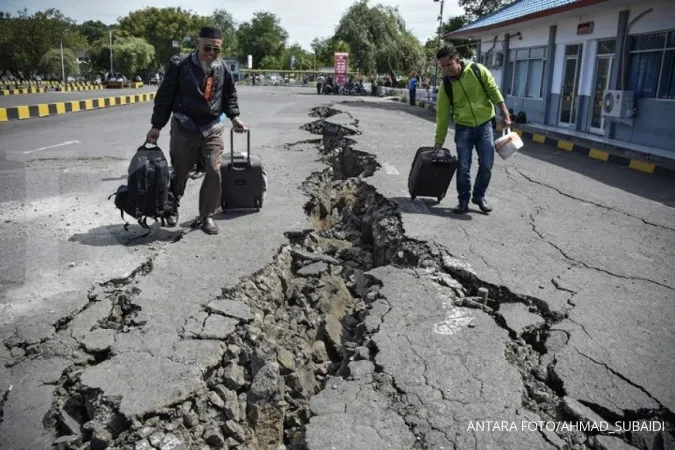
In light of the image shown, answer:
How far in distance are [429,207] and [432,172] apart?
0.39m

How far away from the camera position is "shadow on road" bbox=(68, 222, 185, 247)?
187 inches

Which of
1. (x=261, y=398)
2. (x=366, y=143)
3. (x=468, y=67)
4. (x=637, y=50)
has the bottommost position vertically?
(x=261, y=398)

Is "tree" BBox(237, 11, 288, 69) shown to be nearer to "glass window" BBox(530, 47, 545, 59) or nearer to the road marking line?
"glass window" BBox(530, 47, 545, 59)

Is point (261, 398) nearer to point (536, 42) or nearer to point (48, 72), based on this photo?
point (536, 42)

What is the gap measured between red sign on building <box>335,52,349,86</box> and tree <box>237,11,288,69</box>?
50.7m

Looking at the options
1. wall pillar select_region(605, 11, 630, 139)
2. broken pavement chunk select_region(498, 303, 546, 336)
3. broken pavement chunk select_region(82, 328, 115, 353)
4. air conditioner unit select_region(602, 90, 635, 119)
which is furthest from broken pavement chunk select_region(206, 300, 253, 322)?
wall pillar select_region(605, 11, 630, 139)

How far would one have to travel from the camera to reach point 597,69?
15070 millimetres

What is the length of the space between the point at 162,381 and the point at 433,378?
1352 millimetres

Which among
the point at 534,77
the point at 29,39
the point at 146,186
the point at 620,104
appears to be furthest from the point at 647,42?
the point at 29,39

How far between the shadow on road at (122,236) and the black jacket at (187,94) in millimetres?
951

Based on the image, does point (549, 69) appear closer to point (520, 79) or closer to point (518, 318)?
point (520, 79)

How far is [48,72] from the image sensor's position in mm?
47625

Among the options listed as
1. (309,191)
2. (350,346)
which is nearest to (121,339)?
(350,346)

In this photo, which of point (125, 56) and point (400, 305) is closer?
point (400, 305)
